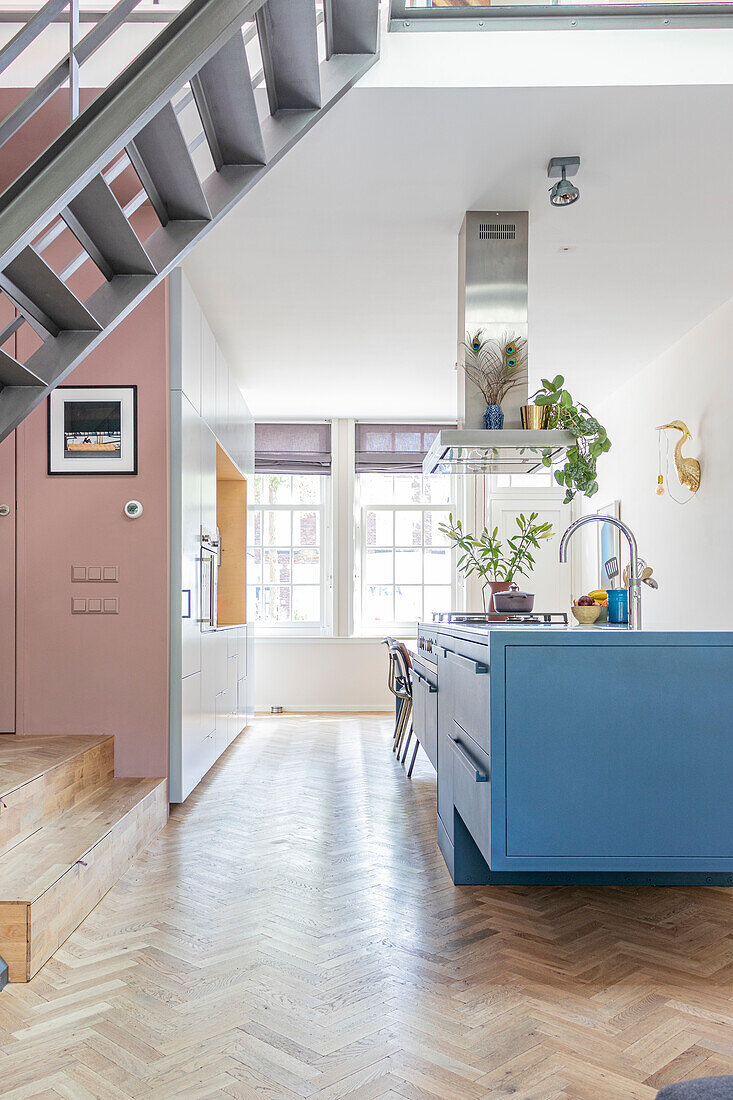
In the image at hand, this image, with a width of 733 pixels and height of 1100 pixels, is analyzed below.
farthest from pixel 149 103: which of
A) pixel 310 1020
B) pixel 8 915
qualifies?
pixel 310 1020

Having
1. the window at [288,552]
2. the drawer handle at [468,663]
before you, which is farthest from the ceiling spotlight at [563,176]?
the window at [288,552]

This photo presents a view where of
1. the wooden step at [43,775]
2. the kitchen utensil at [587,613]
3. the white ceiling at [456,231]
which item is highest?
the white ceiling at [456,231]

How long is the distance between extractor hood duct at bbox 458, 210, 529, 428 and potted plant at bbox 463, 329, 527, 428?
1.0 inches

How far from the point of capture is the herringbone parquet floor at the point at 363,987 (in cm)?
183

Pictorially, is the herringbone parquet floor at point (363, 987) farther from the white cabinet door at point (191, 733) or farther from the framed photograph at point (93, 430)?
the framed photograph at point (93, 430)

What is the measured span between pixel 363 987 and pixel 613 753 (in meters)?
0.90

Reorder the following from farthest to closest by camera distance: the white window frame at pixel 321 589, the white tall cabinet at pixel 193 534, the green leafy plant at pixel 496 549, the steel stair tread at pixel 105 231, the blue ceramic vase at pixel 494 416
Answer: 1. the white window frame at pixel 321 589
2. the green leafy plant at pixel 496 549
3. the white tall cabinet at pixel 193 534
4. the blue ceramic vase at pixel 494 416
5. the steel stair tread at pixel 105 231

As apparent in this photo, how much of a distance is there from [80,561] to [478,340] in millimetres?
2155

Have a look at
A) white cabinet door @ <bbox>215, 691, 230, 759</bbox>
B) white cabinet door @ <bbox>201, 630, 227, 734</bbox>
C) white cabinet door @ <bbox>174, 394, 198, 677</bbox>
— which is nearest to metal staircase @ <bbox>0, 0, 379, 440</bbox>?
white cabinet door @ <bbox>174, 394, 198, 677</bbox>

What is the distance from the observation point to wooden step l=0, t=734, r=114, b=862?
2.92 metres

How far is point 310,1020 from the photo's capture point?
2.08 meters

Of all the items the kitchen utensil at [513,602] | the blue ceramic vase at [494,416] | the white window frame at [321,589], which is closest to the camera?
the kitchen utensil at [513,602]

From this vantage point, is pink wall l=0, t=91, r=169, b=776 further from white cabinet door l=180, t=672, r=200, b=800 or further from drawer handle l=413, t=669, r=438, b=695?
drawer handle l=413, t=669, r=438, b=695

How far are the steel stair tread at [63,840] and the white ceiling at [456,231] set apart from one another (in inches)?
105
